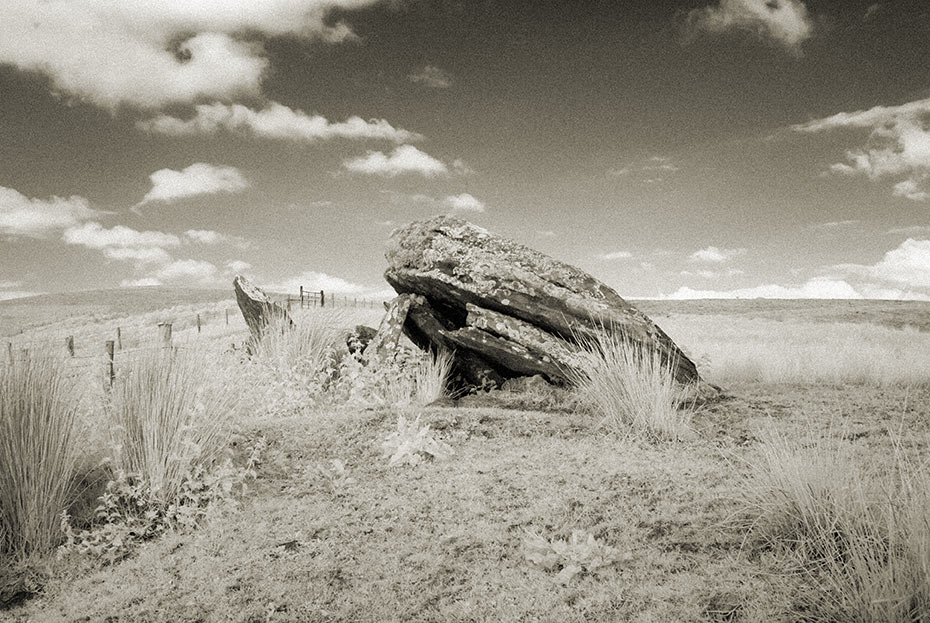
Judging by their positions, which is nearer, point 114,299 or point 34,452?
point 34,452

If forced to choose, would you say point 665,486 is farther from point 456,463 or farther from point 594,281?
point 594,281

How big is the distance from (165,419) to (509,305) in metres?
4.32

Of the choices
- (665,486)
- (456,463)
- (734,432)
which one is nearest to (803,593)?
(665,486)

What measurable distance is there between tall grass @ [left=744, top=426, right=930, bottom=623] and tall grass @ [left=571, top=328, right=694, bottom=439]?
1.52 meters

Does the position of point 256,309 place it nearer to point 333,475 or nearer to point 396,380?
point 396,380

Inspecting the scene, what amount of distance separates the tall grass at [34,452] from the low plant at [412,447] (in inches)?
84.4

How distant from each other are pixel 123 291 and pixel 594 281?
120975 mm

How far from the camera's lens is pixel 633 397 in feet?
17.7

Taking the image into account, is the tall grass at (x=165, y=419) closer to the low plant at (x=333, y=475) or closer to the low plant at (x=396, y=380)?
the low plant at (x=333, y=475)

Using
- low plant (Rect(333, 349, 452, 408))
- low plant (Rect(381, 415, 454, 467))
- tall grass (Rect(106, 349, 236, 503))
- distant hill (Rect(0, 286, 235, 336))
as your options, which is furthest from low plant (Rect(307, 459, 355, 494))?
distant hill (Rect(0, 286, 235, 336))

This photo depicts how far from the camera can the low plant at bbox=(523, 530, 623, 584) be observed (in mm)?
2922

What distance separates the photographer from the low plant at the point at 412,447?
14.6 ft

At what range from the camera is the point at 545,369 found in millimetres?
6914

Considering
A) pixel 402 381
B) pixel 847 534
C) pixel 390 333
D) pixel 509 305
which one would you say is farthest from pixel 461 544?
pixel 390 333
